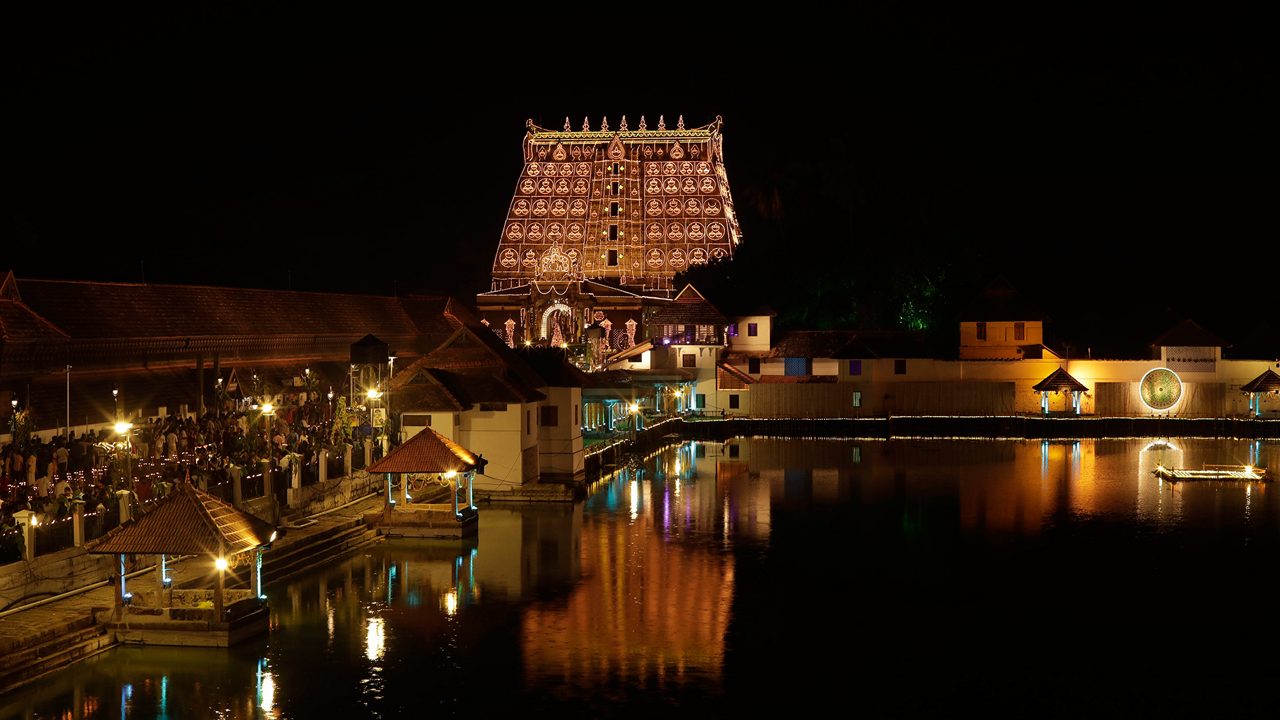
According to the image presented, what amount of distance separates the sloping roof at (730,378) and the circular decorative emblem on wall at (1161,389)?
552 inches

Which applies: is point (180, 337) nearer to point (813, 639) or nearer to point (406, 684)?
point (406, 684)

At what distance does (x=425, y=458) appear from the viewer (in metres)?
22.6

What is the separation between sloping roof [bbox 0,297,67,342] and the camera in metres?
20.4

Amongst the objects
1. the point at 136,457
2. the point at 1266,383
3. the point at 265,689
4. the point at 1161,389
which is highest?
the point at 1266,383

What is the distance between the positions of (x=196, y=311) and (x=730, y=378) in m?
23.6

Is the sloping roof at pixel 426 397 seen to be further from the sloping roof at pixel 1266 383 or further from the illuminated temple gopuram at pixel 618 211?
the sloping roof at pixel 1266 383

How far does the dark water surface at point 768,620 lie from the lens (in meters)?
14.2

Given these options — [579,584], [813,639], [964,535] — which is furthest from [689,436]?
[813,639]

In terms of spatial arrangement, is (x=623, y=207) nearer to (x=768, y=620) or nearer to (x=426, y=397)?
(x=426, y=397)

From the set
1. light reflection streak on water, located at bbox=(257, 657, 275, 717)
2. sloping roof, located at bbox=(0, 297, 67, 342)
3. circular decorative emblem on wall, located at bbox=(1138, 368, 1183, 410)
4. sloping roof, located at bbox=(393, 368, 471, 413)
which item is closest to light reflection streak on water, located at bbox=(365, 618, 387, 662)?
light reflection streak on water, located at bbox=(257, 657, 275, 717)

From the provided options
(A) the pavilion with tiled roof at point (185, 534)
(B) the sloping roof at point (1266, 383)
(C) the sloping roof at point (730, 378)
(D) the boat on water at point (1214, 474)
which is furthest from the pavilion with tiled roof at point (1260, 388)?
(A) the pavilion with tiled roof at point (185, 534)

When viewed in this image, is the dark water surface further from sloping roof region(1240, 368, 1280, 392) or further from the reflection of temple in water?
sloping roof region(1240, 368, 1280, 392)

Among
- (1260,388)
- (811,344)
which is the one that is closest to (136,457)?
(811,344)

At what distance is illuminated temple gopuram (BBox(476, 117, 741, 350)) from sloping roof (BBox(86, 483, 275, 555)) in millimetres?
39851
